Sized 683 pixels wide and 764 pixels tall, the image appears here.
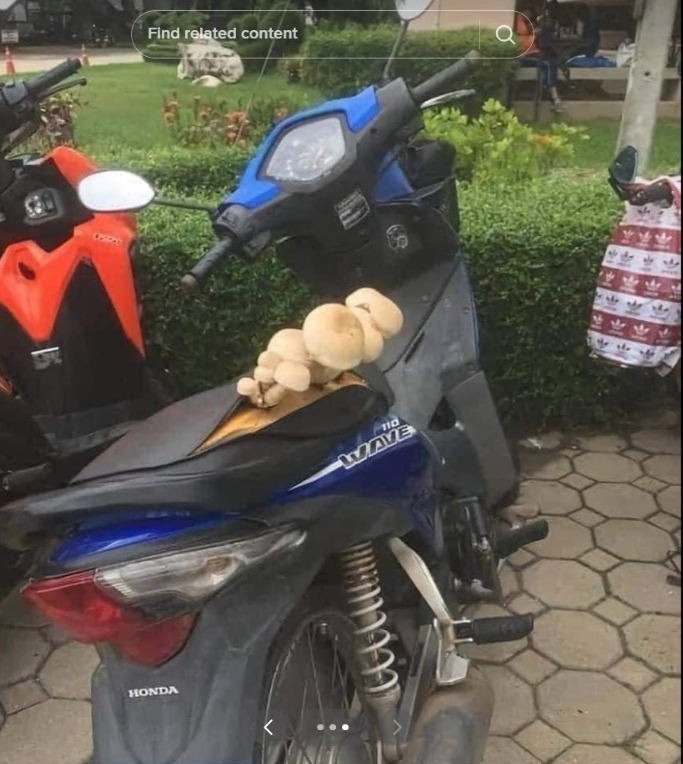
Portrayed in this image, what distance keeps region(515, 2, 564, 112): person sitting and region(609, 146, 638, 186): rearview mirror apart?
1.01ft

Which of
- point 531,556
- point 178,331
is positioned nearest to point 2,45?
point 178,331

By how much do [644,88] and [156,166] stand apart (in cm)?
158

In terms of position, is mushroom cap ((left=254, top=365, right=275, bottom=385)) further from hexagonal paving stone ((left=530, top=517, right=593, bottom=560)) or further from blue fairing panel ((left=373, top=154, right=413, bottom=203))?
hexagonal paving stone ((left=530, top=517, right=593, bottom=560))

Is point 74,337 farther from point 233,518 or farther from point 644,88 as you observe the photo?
point 644,88

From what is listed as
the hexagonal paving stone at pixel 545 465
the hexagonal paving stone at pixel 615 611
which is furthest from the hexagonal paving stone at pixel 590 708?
the hexagonal paving stone at pixel 545 465

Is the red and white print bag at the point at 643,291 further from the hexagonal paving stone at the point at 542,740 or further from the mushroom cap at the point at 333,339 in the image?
the mushroom cap at the point at 333,339

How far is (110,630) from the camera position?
123cm

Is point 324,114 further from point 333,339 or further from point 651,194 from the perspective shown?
point 651,194

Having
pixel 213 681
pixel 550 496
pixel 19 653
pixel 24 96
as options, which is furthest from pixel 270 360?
pixel 550 496

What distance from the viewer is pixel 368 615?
1.55m

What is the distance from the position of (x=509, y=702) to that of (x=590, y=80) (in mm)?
1787

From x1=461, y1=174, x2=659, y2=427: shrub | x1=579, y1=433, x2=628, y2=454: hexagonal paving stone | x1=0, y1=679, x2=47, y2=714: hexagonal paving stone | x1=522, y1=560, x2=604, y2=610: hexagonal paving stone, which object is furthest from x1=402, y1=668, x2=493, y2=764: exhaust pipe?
x1=579, y1=433, x2=628, y2=454: hexagonal paving stone

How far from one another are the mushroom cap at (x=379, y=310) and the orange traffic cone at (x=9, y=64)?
147 cm

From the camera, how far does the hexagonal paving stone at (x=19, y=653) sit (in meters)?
2.46
